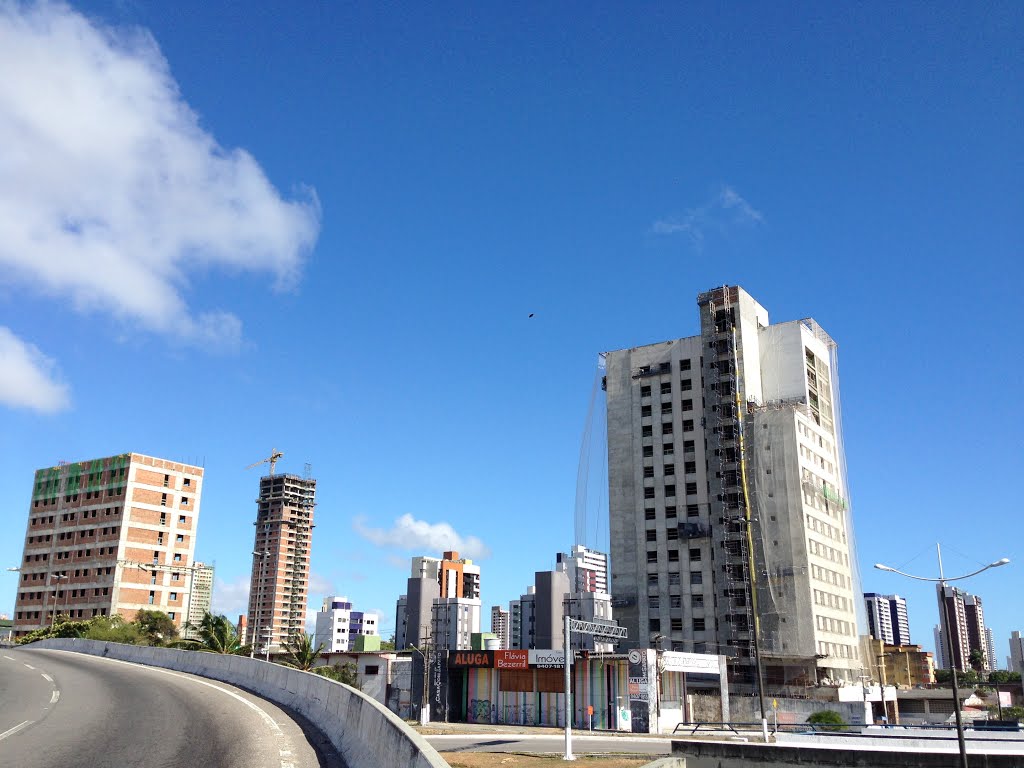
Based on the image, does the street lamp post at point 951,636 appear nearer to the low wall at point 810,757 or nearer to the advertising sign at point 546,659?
the low wall at point 810,757

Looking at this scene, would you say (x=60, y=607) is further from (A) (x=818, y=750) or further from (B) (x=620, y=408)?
(A) (x=818, y=750)

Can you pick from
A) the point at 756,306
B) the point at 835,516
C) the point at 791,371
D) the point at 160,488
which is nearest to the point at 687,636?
the point at 835,516

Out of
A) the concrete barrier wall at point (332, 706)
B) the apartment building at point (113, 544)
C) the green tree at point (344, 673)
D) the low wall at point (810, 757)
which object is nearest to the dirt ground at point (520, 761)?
the low wall at point (810, 757)

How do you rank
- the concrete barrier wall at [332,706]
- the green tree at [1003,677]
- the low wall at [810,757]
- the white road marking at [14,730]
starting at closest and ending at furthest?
1. the concrete barrier wall at [332,706]
2. the white road marking at [14,730]
3. the low wall at [810,757]
4. the green tree at [1003,677]

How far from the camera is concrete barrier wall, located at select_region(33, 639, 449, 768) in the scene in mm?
14383

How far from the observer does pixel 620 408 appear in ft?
367

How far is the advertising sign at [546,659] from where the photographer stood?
58781 mm

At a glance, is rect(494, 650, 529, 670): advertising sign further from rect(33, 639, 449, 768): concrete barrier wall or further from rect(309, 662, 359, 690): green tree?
rect(33, 639, 449, 768): concrete barrier wall

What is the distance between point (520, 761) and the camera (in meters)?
31.7

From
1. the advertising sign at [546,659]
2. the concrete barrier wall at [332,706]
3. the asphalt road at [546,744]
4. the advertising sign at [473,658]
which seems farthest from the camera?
the advertising sign at [473,658]

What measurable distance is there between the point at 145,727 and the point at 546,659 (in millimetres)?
42131

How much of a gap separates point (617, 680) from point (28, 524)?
11588cm

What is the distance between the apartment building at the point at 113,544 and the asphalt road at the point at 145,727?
9223cm

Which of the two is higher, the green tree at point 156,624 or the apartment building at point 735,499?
the apartment building at point 735,499
